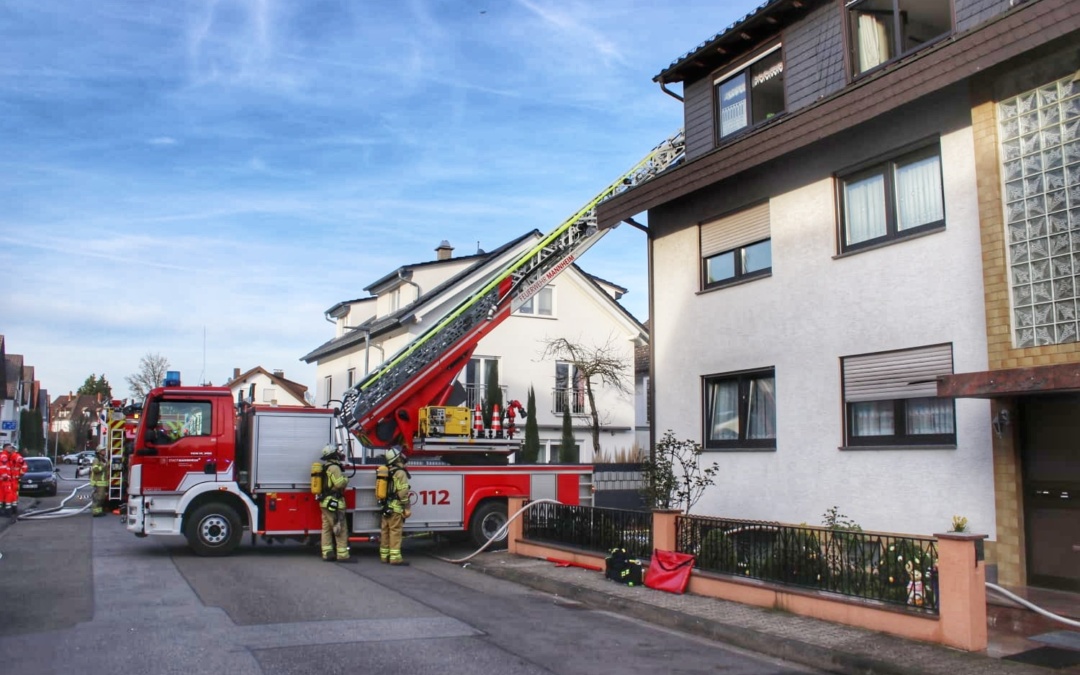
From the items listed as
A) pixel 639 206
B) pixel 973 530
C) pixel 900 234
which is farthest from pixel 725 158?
pixel 973 530

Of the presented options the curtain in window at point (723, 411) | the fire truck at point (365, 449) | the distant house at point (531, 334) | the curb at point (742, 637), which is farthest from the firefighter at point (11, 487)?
the curtain in window at point (723, 411)

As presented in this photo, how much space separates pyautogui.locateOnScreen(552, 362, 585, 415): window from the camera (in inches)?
1367

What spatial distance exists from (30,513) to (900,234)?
882 inches

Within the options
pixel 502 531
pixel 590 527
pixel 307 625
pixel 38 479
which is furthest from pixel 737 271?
pixel 38 479

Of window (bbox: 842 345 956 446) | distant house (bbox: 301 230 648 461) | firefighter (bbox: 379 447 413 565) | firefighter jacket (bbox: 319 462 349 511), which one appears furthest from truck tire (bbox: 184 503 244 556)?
distant house (bbox: 301 230 648 461)

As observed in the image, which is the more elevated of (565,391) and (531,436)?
(565,391)

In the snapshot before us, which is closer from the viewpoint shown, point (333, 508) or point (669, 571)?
point (669, 571)

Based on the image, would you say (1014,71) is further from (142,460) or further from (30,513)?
(30,513)

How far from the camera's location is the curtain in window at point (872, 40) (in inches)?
484

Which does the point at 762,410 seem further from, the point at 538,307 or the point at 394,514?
the point at 538,307

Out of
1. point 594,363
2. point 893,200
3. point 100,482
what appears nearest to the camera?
point 893,200

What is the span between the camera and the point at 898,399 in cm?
1148

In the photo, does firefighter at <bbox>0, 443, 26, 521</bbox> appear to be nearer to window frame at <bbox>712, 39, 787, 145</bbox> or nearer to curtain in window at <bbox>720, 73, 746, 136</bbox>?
window frame at <bbox>712, 39, 787, 145</bbox>

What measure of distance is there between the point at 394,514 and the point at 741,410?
5566 mm
